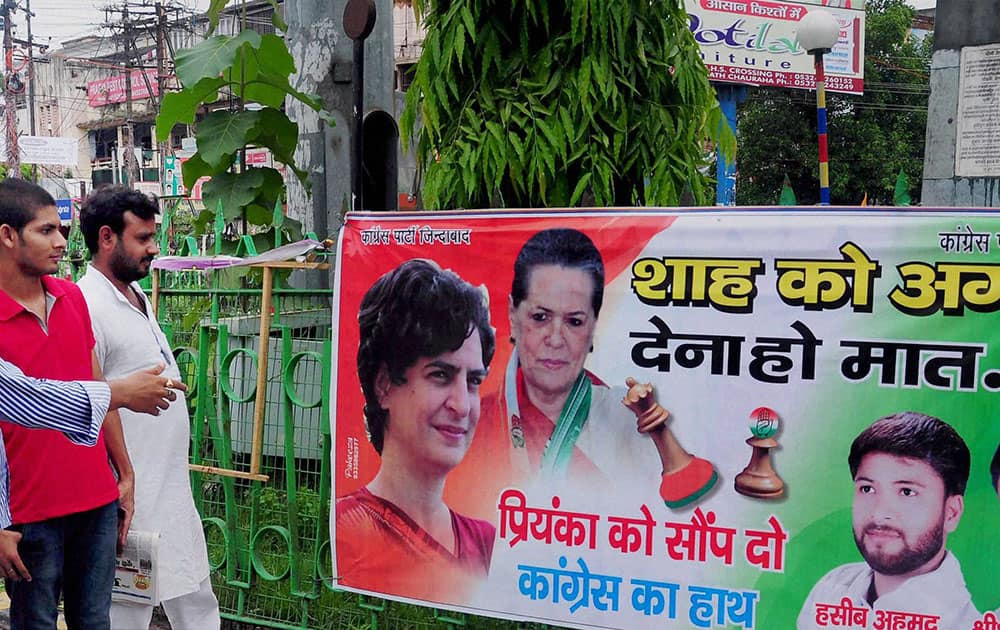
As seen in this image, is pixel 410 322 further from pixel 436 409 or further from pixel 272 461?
pixel 272 461

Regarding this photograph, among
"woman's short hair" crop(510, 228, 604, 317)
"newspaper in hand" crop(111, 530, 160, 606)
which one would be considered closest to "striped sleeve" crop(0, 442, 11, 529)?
"newspaper in hand" crop(111, 530, 160, 606)

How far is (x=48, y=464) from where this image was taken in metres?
3.17

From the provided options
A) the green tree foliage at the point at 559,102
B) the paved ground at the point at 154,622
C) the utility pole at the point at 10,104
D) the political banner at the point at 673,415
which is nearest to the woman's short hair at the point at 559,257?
the political banner at the point at 673,415

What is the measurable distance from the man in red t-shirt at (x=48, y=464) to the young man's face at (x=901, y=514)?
2.51 meters

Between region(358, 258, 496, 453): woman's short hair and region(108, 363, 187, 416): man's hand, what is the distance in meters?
1.05

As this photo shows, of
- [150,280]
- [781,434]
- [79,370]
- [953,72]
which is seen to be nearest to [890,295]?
[781,434]

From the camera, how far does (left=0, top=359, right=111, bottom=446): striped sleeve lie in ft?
9.45

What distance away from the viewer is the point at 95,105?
48.8 m

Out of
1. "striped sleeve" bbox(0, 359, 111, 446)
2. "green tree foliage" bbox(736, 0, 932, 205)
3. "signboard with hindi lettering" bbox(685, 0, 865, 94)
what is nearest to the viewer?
"striped sleeve" bbox(0, 359, 111, 446)

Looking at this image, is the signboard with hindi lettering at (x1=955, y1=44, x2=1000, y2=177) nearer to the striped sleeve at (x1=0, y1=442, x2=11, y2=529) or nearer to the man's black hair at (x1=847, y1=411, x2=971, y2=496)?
the man's black hair at (x1=847, y1=411, x2=971, y2=496)

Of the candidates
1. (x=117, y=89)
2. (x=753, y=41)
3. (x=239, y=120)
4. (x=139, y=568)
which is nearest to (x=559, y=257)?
(x=139, y=568)

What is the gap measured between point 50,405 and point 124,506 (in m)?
0.80

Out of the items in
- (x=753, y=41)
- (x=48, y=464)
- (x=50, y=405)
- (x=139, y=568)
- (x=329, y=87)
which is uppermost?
(x=753, y=41)

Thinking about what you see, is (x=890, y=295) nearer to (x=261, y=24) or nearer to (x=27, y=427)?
(x=27, y=427)
